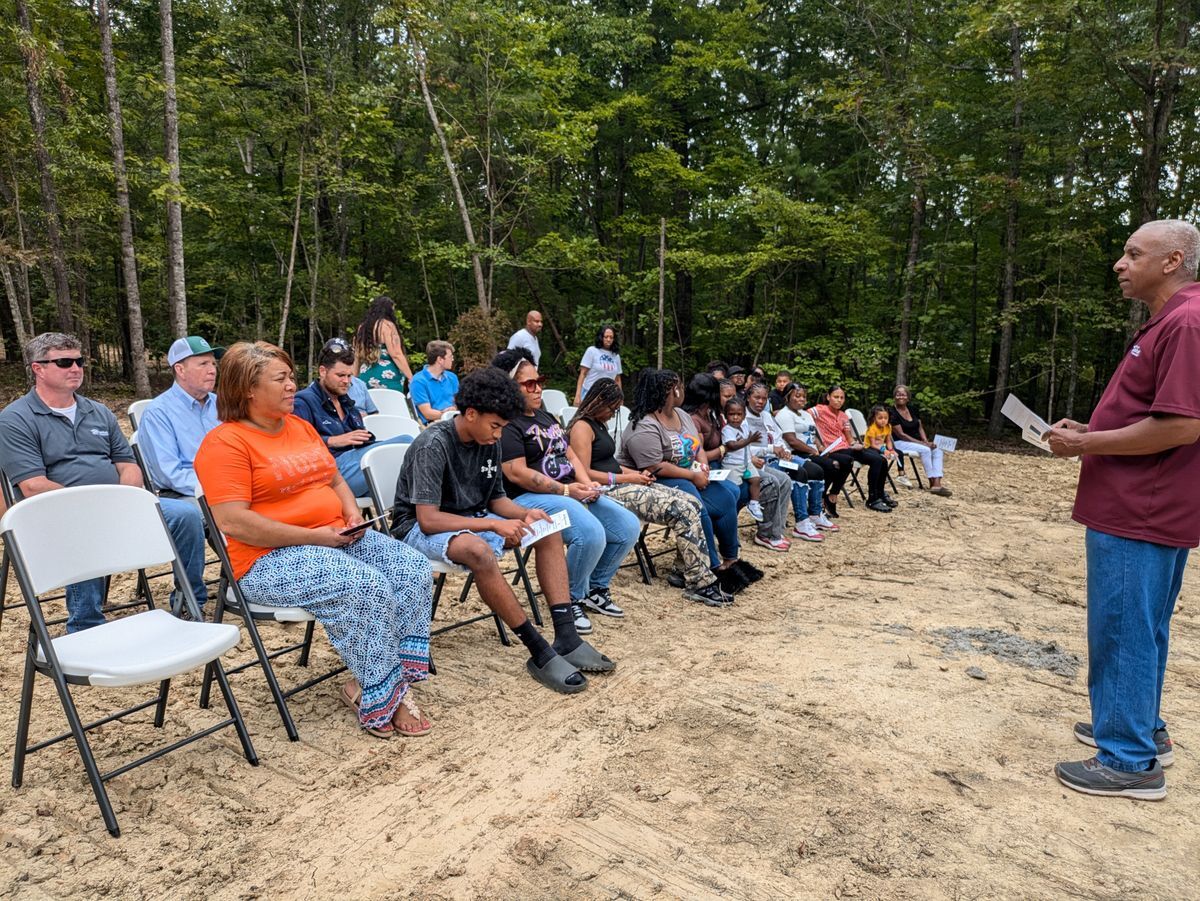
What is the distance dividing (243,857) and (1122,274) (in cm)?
336

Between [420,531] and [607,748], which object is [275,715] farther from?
[607,748]

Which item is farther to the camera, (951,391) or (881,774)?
(951,391)

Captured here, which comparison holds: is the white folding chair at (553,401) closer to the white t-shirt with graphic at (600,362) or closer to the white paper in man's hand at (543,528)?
the white t-shirt with graphic at (600,362)

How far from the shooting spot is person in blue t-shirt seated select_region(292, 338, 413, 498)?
4.29m

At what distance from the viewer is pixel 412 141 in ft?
53.8

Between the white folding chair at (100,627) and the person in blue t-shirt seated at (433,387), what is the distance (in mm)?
3598

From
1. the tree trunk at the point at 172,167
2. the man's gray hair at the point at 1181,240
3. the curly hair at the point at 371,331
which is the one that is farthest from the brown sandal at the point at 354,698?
the tree trunk at the point at 172,167

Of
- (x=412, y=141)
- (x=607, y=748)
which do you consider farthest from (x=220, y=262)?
(x=607, y=748)

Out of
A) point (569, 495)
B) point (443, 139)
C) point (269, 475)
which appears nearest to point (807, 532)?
point (569, 495)

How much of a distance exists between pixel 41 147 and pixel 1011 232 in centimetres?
1671

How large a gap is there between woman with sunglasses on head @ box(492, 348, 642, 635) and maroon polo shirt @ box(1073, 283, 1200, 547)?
7.38 feet

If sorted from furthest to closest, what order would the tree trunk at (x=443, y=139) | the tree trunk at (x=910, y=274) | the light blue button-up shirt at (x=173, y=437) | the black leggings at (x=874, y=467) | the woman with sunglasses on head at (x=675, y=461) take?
the tree trunk at (x=910, y=274) < the tree trunk at (x=443, y=139) < the black leggings at (x=874, y=467) < the woman with sunglasses on head at (x=675, y=461) < the light blue button-up shirt at (x=173, y=437)

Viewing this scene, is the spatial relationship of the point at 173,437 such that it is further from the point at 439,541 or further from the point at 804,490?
the point at 804,490

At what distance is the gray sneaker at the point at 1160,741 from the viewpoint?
265 cm
